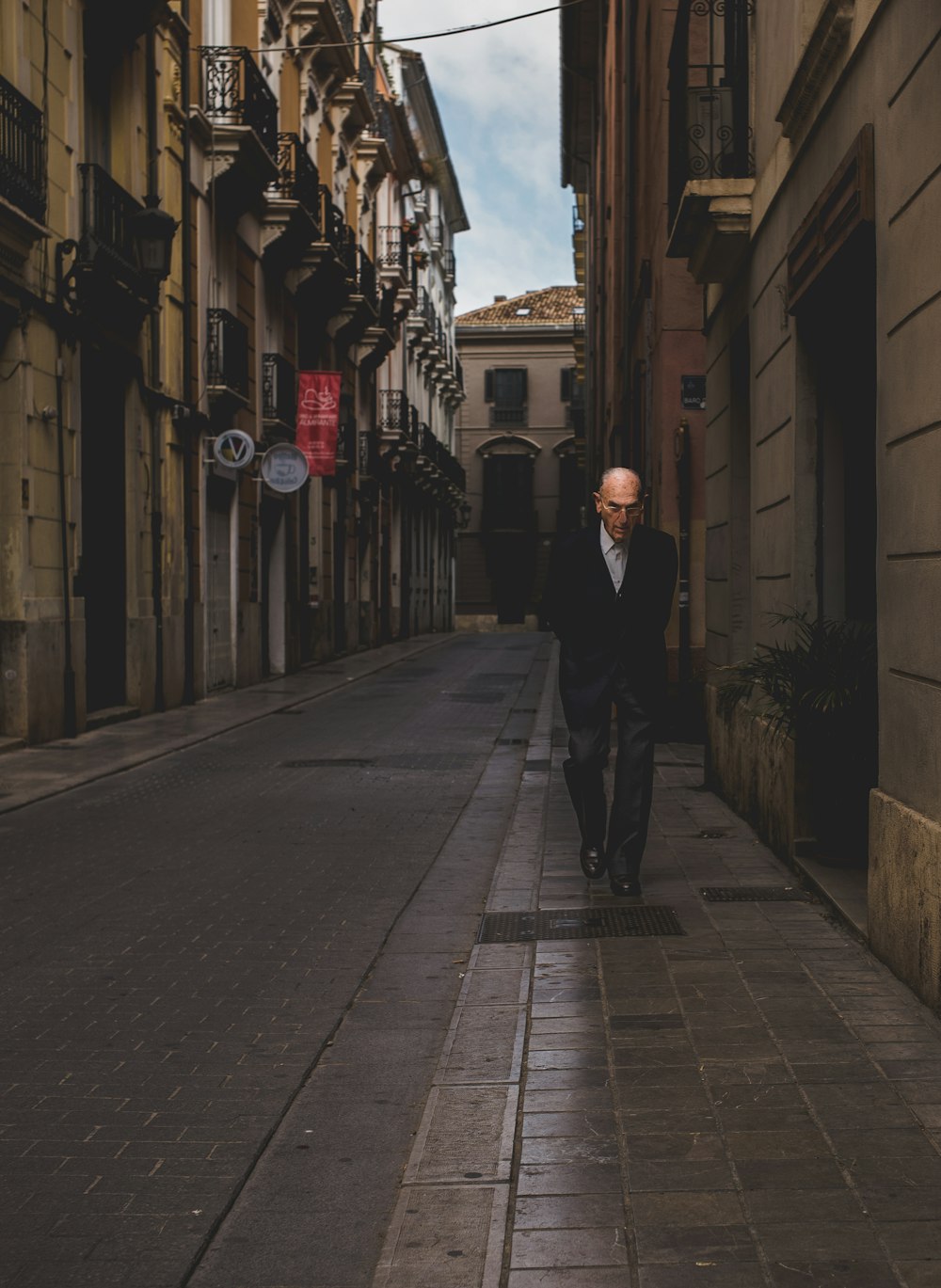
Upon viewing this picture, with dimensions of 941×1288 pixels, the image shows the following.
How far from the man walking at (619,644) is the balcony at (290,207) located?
19.5m

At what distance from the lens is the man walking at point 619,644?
704 centimetres

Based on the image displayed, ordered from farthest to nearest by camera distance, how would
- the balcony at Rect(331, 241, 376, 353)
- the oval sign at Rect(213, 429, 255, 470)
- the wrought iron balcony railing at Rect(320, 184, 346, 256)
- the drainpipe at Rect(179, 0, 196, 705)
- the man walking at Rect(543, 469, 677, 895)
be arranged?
the balcony at Rect(331, 241, 376, 353) → the wrought iron balcony railing at Rect(320, 184, 346, 256) → the oval sign at Rect(213, 429, 255, 470) → the drainpipe at Rect(179, 0, 196, 705) → the man walking at Rect(543, 469, 677, 895)

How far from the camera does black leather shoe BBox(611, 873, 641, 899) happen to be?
7.05 m

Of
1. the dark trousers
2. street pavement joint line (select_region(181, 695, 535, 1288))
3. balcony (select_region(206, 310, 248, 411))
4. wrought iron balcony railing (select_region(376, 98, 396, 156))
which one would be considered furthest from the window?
the dark trousers

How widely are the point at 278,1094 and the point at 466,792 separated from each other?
7010mm

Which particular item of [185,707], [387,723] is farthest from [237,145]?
[387,723]

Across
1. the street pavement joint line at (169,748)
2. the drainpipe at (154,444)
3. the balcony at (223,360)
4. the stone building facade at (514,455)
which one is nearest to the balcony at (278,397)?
the balcony at (223,360)

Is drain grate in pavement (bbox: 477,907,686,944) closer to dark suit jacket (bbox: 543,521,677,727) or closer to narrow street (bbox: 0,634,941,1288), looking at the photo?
narrow street (bbox: 0,634,941,1288)

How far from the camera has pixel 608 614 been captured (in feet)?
23.1

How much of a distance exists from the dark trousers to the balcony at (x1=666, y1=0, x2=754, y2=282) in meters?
4.12

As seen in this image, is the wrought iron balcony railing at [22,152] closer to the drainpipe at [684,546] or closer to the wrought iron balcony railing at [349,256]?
the drainpipe at [684,546]

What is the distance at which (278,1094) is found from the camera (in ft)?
14.6

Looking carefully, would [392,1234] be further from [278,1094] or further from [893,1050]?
[893,1050]

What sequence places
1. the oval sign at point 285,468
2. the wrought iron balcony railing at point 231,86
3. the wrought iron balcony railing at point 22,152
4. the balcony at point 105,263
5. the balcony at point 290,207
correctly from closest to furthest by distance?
1. the wrought iron balcony railing at point 22,152
2. the balcony at point 105,263
3. the wrought iron balcony railing at point 231,86
4. the oval sign at point 285,468
5. the balcony at point 290,207
